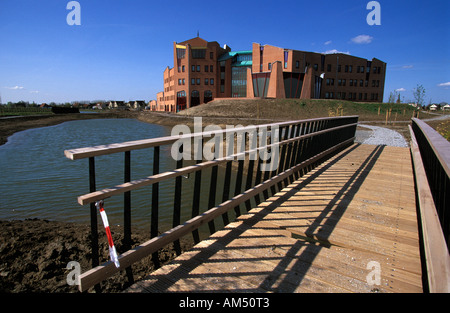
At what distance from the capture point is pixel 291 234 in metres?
3.41

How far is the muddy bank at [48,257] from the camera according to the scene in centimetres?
450

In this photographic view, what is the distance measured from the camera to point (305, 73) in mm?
60000

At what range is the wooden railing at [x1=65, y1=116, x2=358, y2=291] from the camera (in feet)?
7.02

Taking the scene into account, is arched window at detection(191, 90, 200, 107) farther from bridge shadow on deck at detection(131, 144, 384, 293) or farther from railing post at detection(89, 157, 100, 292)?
railing post at detection(89, 157, 100, 292)

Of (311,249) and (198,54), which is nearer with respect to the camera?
(311,249)

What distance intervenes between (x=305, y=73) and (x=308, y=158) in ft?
192

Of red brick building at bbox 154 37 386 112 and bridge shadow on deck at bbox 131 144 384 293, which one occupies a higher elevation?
red brick building at bbox 154 37 386 112

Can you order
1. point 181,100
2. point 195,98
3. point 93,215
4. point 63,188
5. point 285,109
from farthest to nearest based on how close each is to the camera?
point 181,100
point 195,98
point 285,109
point 63,188
point 93,215

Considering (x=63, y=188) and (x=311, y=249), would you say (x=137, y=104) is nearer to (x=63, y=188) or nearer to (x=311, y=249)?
(x=63, y=188)

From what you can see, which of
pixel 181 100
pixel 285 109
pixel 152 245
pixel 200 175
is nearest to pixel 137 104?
pixel 181 100

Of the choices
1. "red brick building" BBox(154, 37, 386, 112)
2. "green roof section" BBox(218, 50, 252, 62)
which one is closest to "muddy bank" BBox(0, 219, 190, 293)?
"red brick building" BBox(154, 37, 386, 112)

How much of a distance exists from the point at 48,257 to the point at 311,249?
16.2ft

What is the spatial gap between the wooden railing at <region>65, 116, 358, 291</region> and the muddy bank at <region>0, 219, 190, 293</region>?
77.4 inches
